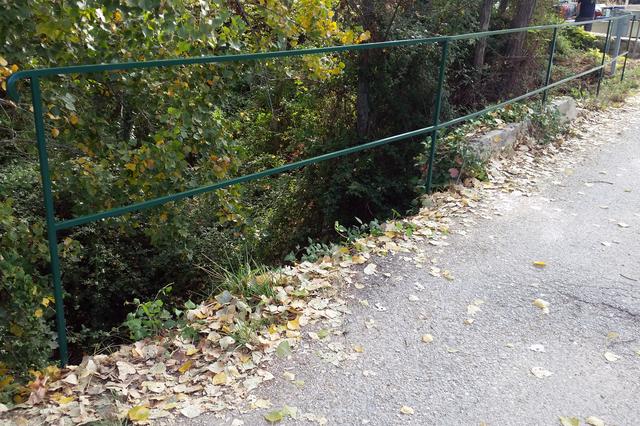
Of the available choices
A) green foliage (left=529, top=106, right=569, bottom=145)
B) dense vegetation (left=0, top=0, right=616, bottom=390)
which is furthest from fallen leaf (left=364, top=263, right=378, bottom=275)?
green foliage (left=529, top=106, right=569, bottom=145)

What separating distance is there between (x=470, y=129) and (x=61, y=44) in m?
4.12

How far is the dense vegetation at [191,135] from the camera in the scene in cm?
401

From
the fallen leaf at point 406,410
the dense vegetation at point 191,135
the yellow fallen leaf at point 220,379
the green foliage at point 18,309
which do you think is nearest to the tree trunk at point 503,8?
the dense vegetation at point 191,135

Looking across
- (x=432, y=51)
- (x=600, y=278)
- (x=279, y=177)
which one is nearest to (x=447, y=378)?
(x=600, y=278)

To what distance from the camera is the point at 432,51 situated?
705 centimetres

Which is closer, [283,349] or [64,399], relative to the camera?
[64,399]

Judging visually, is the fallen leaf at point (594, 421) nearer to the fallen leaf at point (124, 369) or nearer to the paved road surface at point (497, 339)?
the paved road surface at point (497, 339)

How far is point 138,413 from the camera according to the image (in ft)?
8.51

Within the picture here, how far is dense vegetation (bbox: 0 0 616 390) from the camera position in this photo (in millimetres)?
4008

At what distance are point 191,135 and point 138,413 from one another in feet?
9.55

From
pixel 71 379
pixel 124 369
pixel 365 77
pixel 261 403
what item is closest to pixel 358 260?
pixel 261 403

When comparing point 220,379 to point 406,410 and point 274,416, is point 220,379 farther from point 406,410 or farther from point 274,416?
point 406,410

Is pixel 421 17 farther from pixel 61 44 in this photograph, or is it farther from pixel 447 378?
pixel 447 378

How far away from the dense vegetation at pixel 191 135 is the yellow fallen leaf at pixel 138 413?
1.40m
